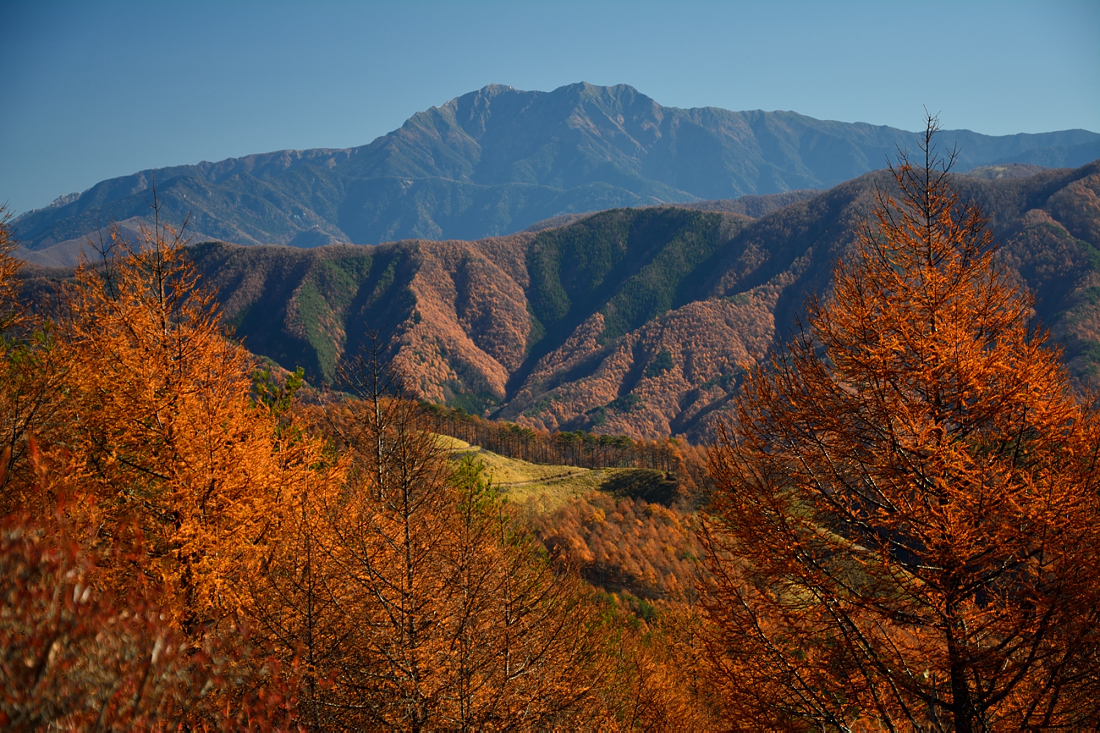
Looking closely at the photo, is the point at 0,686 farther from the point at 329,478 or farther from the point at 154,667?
the point at 329,478

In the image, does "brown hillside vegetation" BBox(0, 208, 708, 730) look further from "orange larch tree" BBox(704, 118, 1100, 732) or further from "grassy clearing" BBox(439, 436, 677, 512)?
"grassy clearing" BBox(439, 436, 677, 512)

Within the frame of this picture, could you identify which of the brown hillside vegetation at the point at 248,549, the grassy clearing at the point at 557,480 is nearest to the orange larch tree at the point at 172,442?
the brown hillside vegetation at the point at 248,549

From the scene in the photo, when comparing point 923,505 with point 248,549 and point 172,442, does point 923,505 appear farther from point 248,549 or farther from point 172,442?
point 172,442

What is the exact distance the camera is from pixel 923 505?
7238 mm

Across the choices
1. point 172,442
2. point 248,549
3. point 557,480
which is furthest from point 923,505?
point 557,480

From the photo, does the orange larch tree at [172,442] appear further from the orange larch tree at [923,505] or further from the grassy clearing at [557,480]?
the grassy clearing at [557,480]

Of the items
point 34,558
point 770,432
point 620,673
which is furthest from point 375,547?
point 620,673

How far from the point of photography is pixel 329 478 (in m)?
14.1

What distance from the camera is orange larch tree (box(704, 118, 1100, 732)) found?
260 inches

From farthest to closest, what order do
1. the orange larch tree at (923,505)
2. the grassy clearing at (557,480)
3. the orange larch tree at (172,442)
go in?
the grassy clearing at (557,480), the orange larch tree at (172,442), the orange larch tree at (923,505)

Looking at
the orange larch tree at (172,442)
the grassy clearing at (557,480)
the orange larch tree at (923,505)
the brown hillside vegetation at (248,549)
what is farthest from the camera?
the grassy clearing at (557,480)

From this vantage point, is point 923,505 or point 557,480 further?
point 557,480

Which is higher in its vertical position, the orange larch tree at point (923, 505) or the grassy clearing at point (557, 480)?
the orange larch tree at point (923, 505)

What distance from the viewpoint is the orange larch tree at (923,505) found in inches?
260
